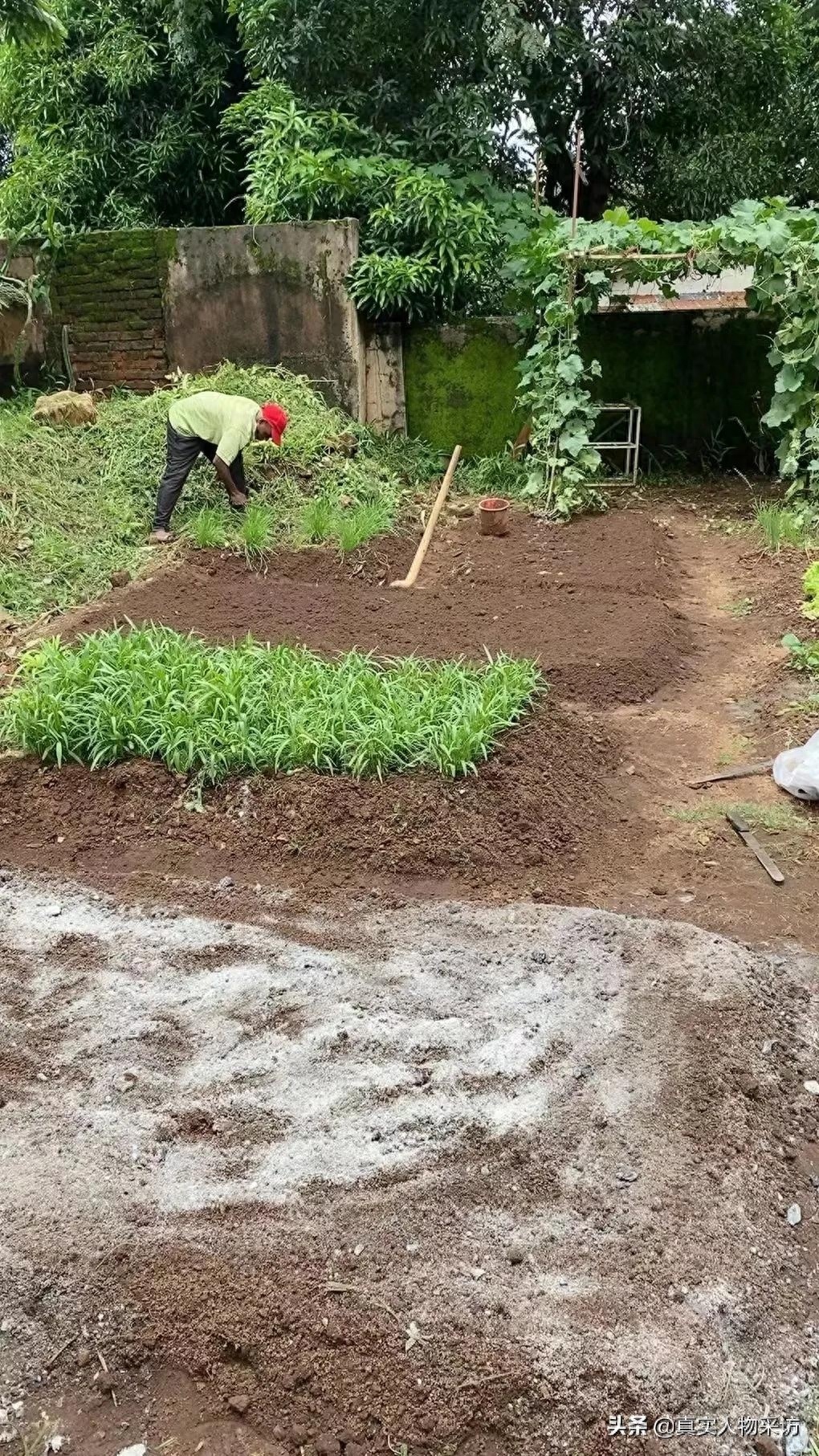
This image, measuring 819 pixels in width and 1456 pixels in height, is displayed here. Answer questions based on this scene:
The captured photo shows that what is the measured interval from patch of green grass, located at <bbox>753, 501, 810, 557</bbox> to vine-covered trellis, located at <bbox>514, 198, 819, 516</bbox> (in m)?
0.37

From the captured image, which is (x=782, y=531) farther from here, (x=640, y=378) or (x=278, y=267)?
(x=278, y=267)

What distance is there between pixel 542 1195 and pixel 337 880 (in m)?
1.65

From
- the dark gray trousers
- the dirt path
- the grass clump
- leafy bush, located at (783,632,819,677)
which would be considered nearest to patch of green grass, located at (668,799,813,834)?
the dirt path

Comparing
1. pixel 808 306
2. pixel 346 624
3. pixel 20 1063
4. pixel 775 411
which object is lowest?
pixel 20 1063

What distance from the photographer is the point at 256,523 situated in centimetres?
731

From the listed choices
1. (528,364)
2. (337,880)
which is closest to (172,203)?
(528,364)

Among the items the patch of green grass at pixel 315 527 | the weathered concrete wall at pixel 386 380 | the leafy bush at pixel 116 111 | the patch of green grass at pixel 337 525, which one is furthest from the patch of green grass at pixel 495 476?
the leafy bush at pixel 116 111

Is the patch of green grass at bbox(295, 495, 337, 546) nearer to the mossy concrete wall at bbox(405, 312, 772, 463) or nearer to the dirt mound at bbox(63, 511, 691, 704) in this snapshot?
the dirt mound at bbox(63, 511, 691, 704)

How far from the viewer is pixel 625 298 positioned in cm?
919

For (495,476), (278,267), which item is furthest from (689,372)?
(278,267)

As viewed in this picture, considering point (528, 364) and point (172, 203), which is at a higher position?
point (172, 203)

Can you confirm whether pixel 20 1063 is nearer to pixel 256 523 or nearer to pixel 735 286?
pixel 256 523

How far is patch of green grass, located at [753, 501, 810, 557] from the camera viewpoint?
7738mm

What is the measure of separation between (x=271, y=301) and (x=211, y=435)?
263 centimetres
